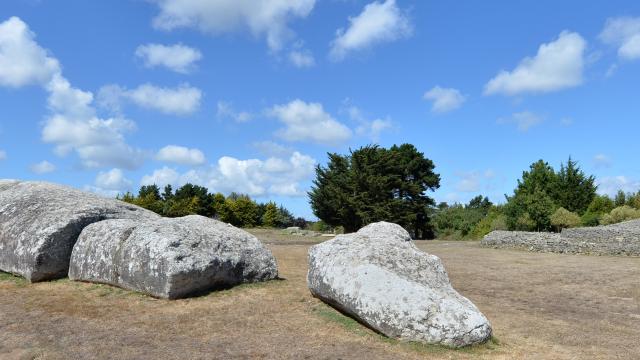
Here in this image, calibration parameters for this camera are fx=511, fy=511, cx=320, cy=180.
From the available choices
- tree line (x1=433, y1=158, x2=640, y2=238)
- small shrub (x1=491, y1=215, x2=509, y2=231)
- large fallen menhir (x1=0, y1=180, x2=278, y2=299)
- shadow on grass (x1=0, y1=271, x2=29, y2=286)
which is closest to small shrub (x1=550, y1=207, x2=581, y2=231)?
tree line (x1=433, y1=158, x2=640, y2=238)

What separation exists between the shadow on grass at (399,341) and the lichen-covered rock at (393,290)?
8 cm

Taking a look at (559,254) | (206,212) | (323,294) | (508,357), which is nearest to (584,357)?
(508,357)

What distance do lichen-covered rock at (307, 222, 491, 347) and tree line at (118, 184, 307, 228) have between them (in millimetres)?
43275

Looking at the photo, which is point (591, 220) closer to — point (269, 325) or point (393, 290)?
point (393, 290)

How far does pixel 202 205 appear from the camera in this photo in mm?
53938

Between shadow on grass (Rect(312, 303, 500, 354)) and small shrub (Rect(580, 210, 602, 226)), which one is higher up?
small shrub (Rect(580, 210, 602, 226))

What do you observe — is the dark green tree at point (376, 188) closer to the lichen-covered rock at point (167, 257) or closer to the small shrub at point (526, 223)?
the small shrub at point (526, 223)

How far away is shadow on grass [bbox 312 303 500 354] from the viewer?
22.5 feet

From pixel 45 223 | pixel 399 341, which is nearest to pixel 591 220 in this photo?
pixel 399 341

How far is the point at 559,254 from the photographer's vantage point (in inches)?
874

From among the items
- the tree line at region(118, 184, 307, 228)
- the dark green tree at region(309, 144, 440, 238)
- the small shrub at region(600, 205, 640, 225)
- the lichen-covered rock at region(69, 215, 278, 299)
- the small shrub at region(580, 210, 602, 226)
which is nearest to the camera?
the lichen-covered rock at region(69, 215, 278, 299)

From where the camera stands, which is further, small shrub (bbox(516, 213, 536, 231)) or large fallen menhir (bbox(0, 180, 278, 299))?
small shrub (bbox(516, 213, 536, 231))

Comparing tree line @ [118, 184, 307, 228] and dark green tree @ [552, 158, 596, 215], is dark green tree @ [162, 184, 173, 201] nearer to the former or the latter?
tree line @ [118, 184, 307, 228]

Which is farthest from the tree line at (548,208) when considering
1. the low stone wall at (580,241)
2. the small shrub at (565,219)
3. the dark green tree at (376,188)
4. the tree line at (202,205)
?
the tree line at (202,205)
